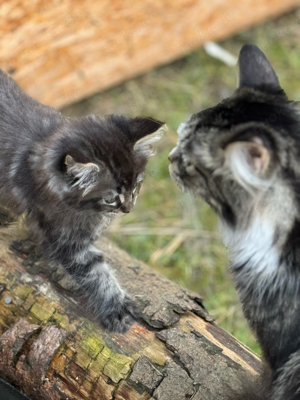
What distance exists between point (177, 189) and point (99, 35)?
62.2 inches

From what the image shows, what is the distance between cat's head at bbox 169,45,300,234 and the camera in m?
2.17

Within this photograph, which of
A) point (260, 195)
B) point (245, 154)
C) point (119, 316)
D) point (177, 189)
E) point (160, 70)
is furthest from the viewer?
point (160, 70)

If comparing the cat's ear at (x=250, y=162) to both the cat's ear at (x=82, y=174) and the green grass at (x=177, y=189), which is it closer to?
the cat's ear at (x=82, y=174)

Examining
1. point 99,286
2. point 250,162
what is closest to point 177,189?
point 99,286

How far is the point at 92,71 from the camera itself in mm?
4895

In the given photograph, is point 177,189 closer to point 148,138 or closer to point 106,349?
point 148,138

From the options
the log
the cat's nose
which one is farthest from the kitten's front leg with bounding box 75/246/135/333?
the log

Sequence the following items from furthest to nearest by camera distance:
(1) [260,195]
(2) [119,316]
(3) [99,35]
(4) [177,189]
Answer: (4) [177,189]
(3) [99,35]
(2) [119,316]
(1) [260,195]

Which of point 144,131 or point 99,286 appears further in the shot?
point 99,286

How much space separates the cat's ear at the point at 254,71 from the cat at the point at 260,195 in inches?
1.0

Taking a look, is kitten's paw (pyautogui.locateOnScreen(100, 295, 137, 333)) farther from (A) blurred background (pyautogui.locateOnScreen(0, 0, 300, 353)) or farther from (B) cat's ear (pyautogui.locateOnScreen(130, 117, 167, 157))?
(A) blurred background (pyautogui.locateOnScreen(0, 0, 300, 353))

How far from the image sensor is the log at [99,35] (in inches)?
159

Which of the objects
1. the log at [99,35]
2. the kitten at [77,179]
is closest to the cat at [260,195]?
the kitten at [77,179]

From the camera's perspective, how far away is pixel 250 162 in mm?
2176
